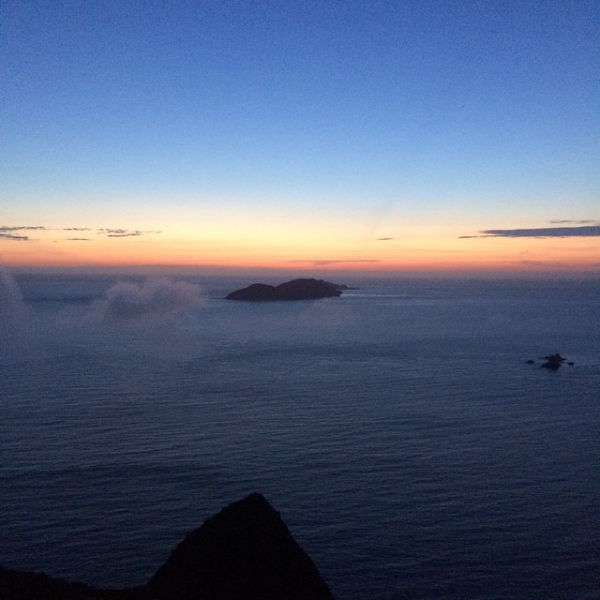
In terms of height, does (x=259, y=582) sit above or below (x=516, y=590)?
above

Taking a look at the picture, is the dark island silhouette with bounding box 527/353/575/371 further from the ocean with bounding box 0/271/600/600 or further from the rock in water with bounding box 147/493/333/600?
the rock in water with bounding box 147/493/333/600

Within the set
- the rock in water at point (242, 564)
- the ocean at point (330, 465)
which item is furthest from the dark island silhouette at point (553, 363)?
the rock in water at point (242, 564)

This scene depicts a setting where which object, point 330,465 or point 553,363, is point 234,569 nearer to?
point 330,465

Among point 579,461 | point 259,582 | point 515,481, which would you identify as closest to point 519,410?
point 579,461

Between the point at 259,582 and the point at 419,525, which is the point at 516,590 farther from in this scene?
the point at 259,582

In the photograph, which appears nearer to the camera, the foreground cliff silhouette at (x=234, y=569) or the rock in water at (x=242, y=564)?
the foreground cliff silhouette at (x=234, y=569)

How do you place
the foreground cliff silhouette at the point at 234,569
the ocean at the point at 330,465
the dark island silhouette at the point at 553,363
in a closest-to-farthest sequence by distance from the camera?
the foreground cliff silhouette at the point at 234,569, the ocean at the point at 330,465, the dark island silhouette at the point at 553,363

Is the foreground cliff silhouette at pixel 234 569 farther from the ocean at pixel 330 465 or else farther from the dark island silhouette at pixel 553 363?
the dark island silhouette at pixel 553 363
